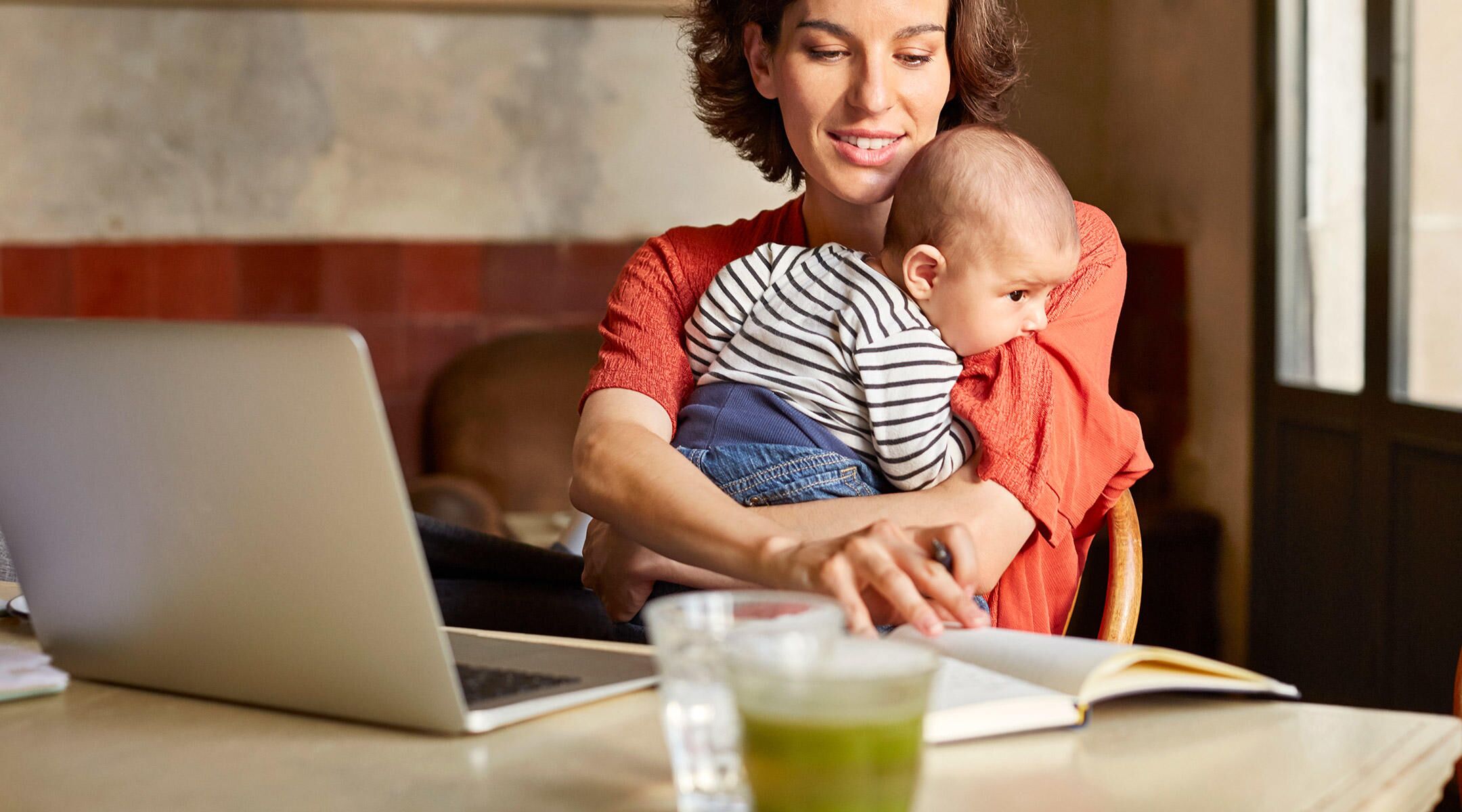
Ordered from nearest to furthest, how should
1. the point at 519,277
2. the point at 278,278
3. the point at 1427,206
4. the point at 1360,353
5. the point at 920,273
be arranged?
the point at 920,273
the point at 1427,206
the point at 1360,353
the point at 278,278
the point at 519,277

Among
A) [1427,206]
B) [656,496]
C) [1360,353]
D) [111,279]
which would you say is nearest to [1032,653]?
[656,496]

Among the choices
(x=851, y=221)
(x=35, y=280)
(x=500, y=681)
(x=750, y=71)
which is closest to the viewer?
(x=500, y=681)

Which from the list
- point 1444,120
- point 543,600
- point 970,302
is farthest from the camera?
point 1444,120

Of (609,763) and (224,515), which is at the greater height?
(224,515)

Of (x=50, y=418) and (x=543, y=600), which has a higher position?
(x=50, y=418)

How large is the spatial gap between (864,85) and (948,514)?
489 mm

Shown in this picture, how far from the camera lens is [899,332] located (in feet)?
4.24

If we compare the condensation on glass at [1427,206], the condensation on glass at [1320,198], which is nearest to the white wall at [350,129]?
the condensation on glass at [1320,198]

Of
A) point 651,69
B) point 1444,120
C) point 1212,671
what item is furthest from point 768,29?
point 651,69

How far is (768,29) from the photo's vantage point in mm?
1572

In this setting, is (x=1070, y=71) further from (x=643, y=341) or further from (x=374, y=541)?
(x=374, y=541)

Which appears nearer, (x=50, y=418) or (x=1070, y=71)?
(x=50, y=418)

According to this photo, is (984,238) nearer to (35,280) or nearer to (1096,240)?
(1096,240)

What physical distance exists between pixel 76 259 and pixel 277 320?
0.52 m
